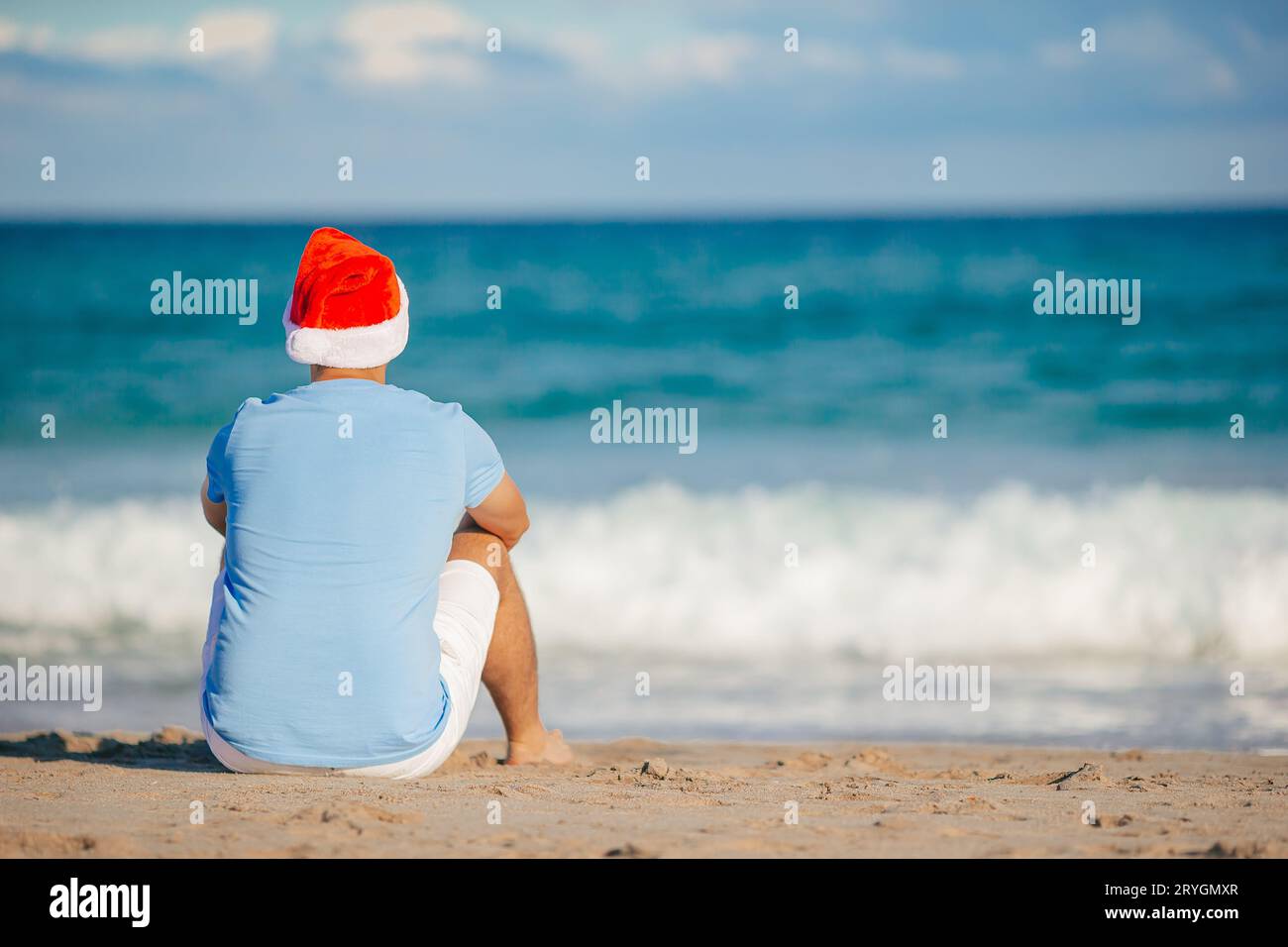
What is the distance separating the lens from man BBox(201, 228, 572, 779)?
2.92 meters

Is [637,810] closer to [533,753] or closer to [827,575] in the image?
[533,753]

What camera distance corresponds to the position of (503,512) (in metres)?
3.37

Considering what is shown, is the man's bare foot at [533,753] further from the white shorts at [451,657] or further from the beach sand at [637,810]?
the white shorts at [451,657]

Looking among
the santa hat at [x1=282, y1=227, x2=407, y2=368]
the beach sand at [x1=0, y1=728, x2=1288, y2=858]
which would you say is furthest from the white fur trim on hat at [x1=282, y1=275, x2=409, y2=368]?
the beach sand at [x1=0, y1=728, x2=1288, y2=858]

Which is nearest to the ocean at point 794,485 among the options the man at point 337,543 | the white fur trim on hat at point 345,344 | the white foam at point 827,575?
the white foam at point 827,575

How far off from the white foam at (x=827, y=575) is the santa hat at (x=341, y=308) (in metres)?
3.04

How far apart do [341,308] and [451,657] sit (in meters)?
0.92

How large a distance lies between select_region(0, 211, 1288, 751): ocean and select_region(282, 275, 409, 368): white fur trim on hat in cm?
233

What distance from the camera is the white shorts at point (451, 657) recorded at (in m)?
3.10

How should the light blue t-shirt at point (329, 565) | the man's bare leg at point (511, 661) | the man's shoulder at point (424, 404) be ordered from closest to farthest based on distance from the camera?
the light blue t-shirt at point (329, 565) → the man's shoulder at point (424, 404) → the man's bare leg at point (511, 661)

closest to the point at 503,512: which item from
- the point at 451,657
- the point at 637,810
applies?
the point at 451,657

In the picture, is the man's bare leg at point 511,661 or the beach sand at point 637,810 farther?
the man's bare leg at point 511,661

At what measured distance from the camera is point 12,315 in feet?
55.2
